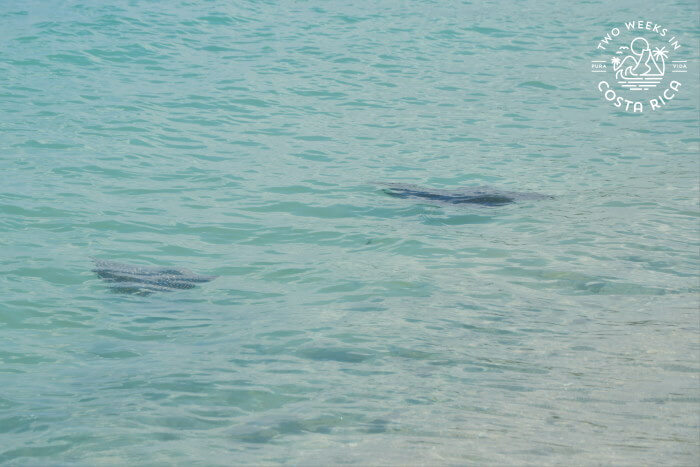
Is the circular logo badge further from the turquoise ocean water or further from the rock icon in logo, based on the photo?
the turquoise ocean water

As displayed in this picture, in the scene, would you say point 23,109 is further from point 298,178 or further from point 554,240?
point 554,240

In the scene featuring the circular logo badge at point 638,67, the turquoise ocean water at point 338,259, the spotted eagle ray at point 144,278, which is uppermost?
the circular logo badge at point 638,67

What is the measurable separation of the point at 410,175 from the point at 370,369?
4799 millimetres

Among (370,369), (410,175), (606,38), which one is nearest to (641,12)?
(606,38)

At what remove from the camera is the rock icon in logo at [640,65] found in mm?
14857

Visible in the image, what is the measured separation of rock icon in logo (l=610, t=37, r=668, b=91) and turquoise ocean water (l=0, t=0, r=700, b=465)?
0.61 meters

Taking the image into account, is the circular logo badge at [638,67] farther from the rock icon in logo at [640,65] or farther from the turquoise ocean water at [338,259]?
the turquoise ocean water at [338,259]

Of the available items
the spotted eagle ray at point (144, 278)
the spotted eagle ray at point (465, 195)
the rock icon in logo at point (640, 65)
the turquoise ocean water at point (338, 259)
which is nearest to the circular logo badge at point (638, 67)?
the rock icon in logo at point (640, 65)

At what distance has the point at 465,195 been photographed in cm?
912

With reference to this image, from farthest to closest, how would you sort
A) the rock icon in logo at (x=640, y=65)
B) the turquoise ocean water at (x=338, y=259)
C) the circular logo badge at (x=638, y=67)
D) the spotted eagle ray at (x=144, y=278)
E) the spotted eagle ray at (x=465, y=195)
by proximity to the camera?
the rock icon in logo at (x=640, y=65) < the circular logo badge at (x=638, y=67) < the spotted eagle ray at (x=465, y=195) < the spotted eagle ray at (x=144, y=278) < the turquoise ocean water at (x=338, y=259)

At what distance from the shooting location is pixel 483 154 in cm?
1067

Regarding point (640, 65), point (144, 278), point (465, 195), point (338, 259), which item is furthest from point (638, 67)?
point (144, 278)

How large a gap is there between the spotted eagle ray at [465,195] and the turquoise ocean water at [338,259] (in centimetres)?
18

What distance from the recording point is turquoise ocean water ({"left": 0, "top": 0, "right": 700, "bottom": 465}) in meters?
4.51
